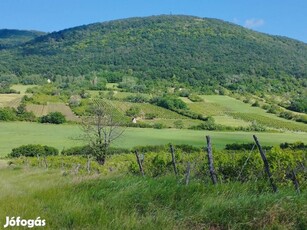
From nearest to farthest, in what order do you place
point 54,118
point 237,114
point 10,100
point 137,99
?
1. point 54,118
2. point 237,114
3. point 10,100
4. point 137,99

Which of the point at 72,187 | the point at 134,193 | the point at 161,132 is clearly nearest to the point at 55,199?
the point at 72,187

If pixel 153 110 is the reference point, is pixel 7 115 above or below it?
below

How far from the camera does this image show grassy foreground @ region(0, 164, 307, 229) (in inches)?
209

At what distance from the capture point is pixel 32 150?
6525 cm

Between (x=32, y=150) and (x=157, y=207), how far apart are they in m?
62.7

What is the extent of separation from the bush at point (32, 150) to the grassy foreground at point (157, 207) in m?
59.4

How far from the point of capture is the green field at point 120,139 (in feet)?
238

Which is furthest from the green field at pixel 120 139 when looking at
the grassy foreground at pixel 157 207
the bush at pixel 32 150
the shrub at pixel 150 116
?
the grassy foreground at pixel 157 207

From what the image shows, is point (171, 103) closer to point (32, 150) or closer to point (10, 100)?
point (10, 100)

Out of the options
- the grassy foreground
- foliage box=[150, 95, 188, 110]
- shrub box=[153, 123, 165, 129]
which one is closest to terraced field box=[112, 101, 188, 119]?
foliage box=[150, 95, 188, 110]

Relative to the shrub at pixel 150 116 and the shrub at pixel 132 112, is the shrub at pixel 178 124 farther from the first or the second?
the shrub at pixel 132 112

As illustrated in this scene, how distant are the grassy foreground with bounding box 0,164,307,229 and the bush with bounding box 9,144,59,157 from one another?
59.4 metres

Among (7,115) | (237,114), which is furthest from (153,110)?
(7,115)

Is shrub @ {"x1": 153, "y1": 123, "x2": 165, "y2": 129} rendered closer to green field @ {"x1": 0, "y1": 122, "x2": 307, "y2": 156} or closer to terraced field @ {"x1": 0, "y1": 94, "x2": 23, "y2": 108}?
green field @ {"x1": 0, "y1": 122, "x2": 307, "y2": 156}
